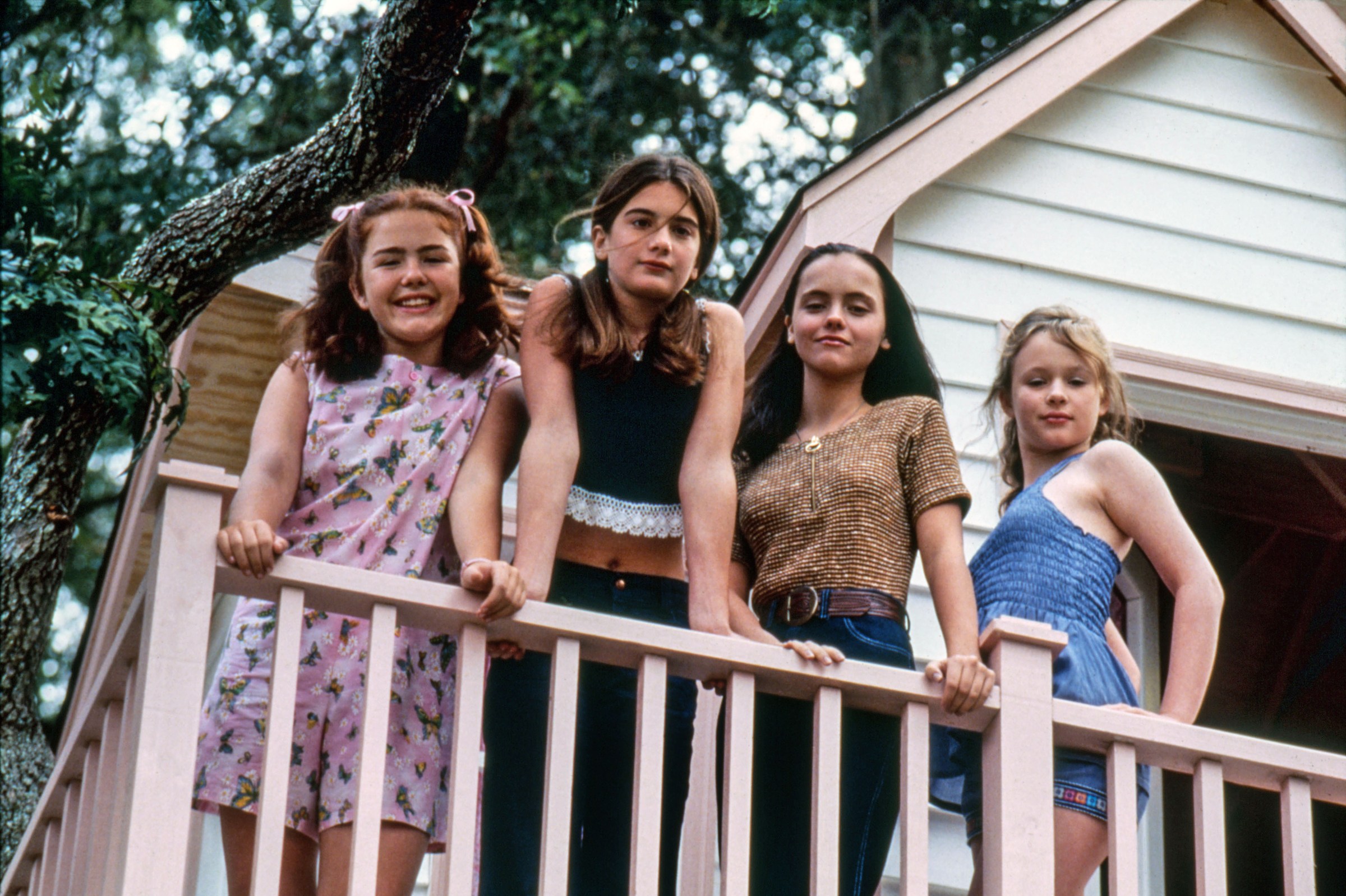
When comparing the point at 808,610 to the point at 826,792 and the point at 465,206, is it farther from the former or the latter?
the point at 465,206

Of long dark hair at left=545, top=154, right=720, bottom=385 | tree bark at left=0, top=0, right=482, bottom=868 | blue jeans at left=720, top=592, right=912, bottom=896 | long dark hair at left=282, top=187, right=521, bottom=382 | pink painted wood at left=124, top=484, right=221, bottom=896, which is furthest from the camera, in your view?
tree bark at left=0, top=0, right=482, bottom=868

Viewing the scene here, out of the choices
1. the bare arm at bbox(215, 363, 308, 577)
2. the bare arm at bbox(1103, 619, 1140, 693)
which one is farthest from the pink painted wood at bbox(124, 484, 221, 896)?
the bare arm at bbox(1103, 619, 1140, 693)

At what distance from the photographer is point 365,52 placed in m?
5.53

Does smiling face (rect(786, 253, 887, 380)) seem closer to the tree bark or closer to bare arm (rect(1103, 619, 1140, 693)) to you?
bare arm (rect(1103, 619, 1140, 693))

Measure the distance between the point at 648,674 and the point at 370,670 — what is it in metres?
0.52

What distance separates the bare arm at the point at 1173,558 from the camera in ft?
11.7

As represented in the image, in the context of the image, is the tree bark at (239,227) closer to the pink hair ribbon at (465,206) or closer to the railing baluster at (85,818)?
the pink hair ribbon at (465,206)

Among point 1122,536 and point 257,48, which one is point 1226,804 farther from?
point 257,48

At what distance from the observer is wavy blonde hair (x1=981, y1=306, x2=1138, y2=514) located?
4.11 m

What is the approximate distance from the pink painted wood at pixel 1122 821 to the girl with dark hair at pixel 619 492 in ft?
2.76

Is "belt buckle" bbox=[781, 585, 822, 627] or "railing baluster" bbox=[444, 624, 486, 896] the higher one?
"belt buckle" bbox=[781, 585, 822, 627]

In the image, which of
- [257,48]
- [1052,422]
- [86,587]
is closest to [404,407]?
[1052,422]

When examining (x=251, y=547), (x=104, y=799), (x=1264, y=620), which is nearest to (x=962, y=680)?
(x=251, y=547)

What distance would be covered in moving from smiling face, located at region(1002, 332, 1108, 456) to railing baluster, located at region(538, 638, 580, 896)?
61.0 inches
